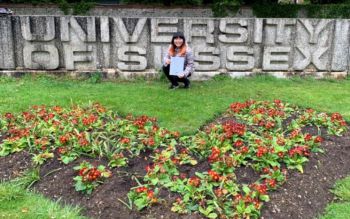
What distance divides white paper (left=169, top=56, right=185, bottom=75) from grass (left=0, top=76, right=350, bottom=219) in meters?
0.35

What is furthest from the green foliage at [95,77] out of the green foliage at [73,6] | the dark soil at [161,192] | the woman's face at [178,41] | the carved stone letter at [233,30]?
the green foliage at [73,6]

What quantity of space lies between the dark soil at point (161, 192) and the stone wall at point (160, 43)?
397cm

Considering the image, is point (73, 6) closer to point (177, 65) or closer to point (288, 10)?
point (288, 10)

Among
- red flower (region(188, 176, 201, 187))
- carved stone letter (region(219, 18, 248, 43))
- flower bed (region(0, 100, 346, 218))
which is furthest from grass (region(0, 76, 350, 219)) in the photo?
red flower (region(188, 176, 201, 187))

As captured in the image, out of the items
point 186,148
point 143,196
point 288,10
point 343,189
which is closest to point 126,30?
point 186,148

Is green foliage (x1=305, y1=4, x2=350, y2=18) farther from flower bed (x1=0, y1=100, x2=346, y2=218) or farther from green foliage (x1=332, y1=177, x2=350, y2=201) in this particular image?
green foliage (x1=332, y1=177, x2=350, y2=201)

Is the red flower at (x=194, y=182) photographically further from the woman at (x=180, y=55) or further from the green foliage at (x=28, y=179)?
the woman at (x=180, y=55)

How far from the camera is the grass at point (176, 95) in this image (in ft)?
19.6

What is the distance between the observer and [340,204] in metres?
3.79

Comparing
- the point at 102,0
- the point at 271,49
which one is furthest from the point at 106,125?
the point at 102,0

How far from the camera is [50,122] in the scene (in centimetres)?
508

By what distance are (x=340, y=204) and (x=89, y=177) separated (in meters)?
2.18

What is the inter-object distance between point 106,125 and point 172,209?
74.0 inches

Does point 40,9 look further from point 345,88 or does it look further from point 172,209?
point 172,209
